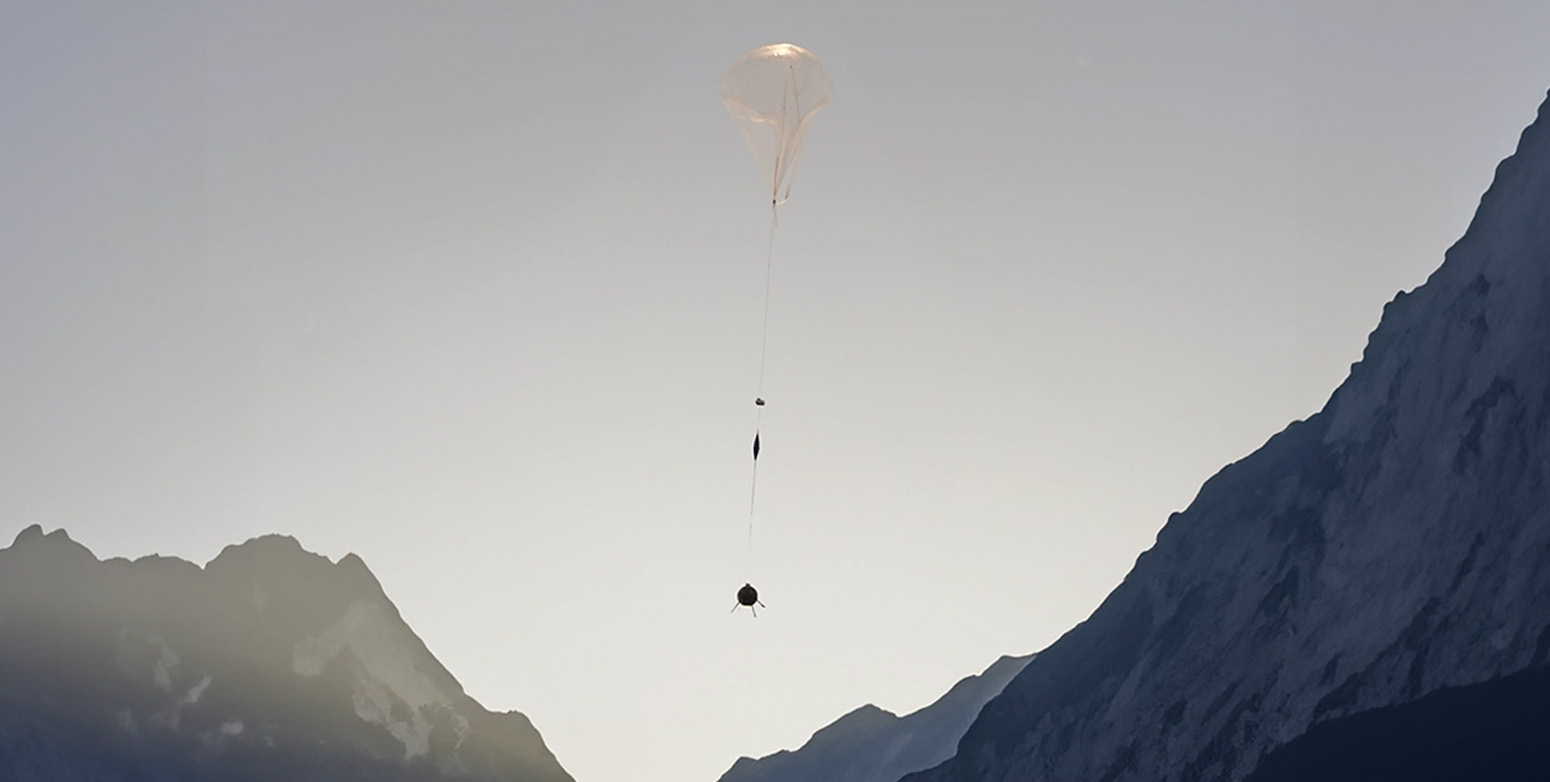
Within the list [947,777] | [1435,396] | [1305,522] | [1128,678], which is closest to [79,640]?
[947,777]

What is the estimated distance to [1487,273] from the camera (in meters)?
104

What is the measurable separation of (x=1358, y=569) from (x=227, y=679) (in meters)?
129

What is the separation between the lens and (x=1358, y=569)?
10425cm

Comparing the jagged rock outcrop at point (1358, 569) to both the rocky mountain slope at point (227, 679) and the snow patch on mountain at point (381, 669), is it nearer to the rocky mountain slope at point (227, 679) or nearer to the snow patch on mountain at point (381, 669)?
the rocky mountain slope at point (227, 679)

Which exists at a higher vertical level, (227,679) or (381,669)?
(381,669)

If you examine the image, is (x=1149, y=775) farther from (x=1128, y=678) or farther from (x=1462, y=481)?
(x=1462, y=481)

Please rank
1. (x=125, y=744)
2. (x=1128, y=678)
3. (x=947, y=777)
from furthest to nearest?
1. (x=125, y=744)
2. (x=947, y=777)
3. (x=1128, y=678)

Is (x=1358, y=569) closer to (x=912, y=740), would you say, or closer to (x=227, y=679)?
(x=912, y=740)

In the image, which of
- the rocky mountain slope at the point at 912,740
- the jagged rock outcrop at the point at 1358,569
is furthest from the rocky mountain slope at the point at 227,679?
the jagged rock outcrop at the point at 1358,569

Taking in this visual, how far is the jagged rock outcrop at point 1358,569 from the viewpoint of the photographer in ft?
303

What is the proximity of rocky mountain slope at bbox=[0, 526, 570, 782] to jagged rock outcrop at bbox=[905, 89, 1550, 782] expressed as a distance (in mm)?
80404

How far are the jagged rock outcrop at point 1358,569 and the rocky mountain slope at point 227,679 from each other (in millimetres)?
80404

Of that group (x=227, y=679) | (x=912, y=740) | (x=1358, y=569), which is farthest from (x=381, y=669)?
(x=1358, y=569)

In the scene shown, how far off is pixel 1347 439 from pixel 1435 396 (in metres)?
12.3
